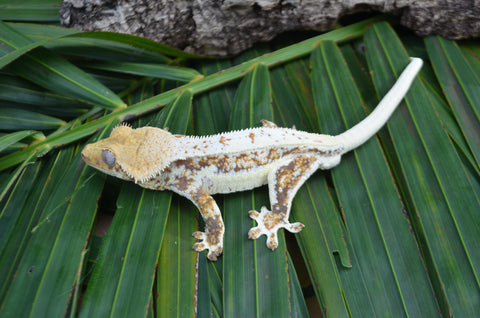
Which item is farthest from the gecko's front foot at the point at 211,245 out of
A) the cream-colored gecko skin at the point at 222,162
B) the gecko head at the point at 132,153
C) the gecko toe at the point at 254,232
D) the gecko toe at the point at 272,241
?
the gecko head at the point at 132,153

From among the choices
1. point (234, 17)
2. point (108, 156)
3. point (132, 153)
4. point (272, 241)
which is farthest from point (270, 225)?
point (234, 17)

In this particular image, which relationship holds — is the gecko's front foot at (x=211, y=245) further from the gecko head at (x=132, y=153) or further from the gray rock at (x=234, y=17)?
the gray rock at (x=234, y=17)

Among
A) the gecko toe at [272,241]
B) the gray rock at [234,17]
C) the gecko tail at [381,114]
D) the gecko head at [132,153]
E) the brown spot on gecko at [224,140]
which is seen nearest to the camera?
the gecko toe at [272,241]

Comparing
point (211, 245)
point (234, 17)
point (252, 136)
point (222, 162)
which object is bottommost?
point (211, 245)

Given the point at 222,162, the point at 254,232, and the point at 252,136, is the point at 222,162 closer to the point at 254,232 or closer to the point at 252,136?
the point at 252,136

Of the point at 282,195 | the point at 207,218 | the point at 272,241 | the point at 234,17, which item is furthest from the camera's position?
the point at 234,17

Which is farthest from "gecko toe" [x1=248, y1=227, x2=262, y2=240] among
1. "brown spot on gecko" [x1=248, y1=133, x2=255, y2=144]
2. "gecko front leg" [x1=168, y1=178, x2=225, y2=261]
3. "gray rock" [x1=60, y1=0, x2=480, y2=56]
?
"gray rock" [x1=60, y1=0, x2=480, y2=56]
